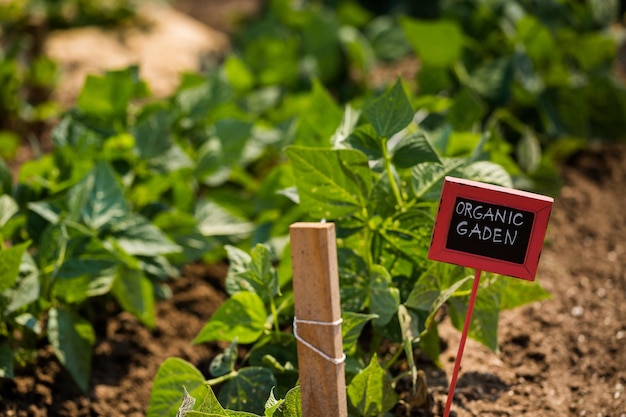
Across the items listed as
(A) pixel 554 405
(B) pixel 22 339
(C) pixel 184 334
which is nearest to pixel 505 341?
(A) pixel 554 405

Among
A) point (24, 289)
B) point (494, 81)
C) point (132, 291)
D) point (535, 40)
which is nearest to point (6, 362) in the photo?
point (24, 289)

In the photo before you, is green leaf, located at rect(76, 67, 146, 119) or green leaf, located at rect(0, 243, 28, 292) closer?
green leaf, located at rect(0, 243, 28, 292)

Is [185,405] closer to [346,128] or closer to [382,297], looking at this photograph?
[382,297]

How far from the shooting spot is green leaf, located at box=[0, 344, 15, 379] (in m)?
1.53

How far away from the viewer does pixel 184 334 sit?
77.5 inches

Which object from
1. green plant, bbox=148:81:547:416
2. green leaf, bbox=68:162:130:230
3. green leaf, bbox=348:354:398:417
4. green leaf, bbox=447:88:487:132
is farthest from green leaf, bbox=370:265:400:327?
green leaf, bbox=447:88:487:132

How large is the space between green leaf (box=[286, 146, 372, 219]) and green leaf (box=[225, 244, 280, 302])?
0.14m

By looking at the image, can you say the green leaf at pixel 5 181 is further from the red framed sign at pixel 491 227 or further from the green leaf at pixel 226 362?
the red framed sign at pixel 491 227

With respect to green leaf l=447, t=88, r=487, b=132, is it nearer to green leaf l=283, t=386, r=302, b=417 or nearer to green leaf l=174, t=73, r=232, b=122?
green leaf l=174, t=73, r=232, b=122

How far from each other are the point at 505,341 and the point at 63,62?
7.03ft

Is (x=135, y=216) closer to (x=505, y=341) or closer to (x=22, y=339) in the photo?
(x=22, y=339)

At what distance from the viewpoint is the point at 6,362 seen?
5.10 feet

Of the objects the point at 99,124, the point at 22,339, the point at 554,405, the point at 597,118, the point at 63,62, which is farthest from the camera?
the point at 63,62

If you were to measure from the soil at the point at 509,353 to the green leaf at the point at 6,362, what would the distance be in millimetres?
92
